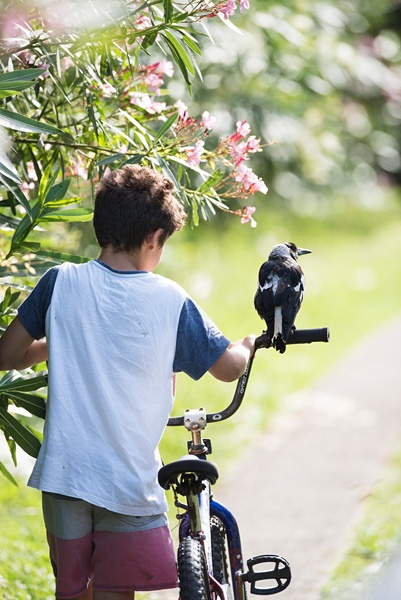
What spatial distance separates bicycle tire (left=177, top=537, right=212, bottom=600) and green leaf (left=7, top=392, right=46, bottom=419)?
88 centimetres

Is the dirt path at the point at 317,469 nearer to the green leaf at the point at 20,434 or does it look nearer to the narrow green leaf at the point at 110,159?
the green leaf at the point at 20,434

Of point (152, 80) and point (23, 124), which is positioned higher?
point (152, 80)

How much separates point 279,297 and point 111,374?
1.89 feet

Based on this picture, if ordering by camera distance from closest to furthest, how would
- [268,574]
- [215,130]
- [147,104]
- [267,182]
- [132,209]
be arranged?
1. [132,209]
2. [268,574]
3. [147,104]
4. [215,130]
5. [267,182]

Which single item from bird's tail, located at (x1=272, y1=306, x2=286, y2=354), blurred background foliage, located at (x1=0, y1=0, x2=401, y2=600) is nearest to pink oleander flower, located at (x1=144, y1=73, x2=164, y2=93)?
blurred background foliage, located at (x1=0, y1=0, x2=401, y2=600)

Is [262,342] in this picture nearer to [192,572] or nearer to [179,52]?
[192,572]

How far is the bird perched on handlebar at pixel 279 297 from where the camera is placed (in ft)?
9.49

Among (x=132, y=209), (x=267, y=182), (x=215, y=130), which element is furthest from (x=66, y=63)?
(x=267, y=182)

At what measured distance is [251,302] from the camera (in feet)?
36.2

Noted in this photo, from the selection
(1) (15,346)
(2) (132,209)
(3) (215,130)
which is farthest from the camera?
(3) (215,130)

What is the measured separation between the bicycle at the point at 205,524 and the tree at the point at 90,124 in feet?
2.02

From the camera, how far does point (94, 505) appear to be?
106 inches

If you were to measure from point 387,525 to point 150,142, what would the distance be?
2.92 m

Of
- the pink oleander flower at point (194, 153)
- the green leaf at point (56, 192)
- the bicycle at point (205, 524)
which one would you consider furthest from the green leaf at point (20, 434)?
the pink oleander flower at point (194, 153)
